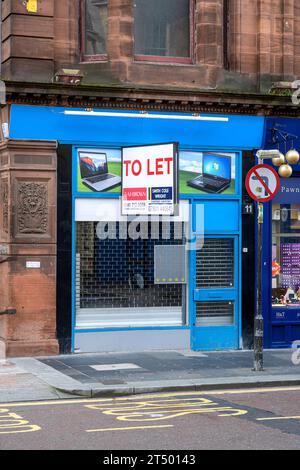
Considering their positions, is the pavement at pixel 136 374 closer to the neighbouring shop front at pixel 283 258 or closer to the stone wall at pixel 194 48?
the neighbouring shop front at pixel 283 258

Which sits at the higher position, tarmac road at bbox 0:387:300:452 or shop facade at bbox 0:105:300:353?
shop facade at bbox 0:105:300:353

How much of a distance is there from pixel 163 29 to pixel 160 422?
9.76 m

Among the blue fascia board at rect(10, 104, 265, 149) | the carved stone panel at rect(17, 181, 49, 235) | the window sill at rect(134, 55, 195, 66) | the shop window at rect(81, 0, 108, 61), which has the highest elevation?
the shop window at rect(81, 0, 108, 61)

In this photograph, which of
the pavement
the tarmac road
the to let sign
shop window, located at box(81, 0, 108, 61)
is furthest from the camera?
shop window, located at box(81, 0, 108, 61)

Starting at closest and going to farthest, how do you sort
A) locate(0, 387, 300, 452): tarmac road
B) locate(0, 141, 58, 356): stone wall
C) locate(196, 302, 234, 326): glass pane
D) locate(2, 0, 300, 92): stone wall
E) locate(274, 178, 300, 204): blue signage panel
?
locate(0, 387, 300, 452): tarmac road, locate(0, 141, 58, 356): stone wall, locate(2, 0, 300, 92): stone wall, locate(196, 302, 234, 326): glass pane, locate(274, 178, 300, 204): blue signage panel

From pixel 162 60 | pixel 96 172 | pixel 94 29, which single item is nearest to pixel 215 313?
pixel 96 172

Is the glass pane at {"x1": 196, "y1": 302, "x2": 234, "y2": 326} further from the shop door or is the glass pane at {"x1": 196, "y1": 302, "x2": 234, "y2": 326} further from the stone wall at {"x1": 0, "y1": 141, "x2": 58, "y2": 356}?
the stone wall at {"x1": 0, "y1": 141, "x2": 58, "y2": 356}

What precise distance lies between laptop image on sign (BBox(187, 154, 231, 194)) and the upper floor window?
2.22 meters

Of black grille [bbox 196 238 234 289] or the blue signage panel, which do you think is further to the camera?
the blue signage panel

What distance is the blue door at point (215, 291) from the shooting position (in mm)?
17891

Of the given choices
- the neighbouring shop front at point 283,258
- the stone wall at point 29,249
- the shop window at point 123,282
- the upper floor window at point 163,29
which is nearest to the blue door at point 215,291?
the shop window at point 123,282

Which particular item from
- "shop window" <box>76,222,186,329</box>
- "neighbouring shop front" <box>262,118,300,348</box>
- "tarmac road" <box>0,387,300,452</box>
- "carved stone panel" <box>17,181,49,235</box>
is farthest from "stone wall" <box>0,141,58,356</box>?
"neighbouring shop front" <box>262,118,300,348</box>

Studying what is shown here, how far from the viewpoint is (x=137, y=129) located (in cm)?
1753

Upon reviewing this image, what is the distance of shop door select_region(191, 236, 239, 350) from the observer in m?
17.9
